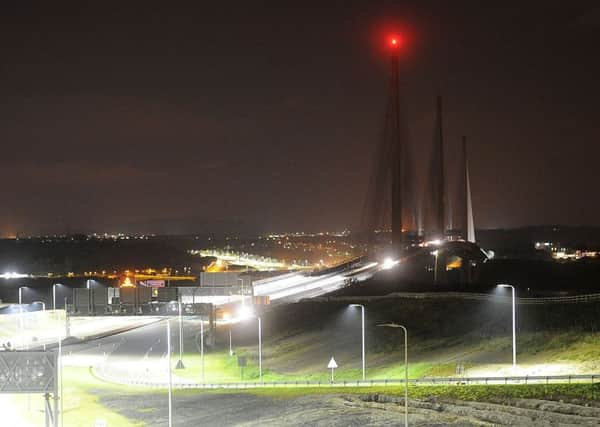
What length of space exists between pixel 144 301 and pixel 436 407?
41.0 m

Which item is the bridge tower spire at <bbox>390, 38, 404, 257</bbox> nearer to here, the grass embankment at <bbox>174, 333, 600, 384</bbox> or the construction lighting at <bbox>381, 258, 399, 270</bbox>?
the construction lighting at <bbox>381, 258, 399, 270</bbox>

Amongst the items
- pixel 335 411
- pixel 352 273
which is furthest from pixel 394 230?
pixel 335 411

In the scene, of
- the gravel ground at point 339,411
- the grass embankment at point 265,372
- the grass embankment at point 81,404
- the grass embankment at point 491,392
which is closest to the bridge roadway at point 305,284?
the grass embankment at point 265,372

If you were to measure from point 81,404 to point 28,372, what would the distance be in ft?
38.1

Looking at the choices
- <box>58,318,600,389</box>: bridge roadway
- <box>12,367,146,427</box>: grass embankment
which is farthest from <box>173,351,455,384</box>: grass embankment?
<box>12,367,146,427</box>: grass embankment

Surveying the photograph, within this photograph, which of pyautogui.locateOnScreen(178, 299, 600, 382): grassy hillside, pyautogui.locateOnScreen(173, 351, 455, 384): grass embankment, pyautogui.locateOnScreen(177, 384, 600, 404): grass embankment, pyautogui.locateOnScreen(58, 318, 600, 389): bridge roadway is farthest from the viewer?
pyautogui.locateOnScreen(178, 299, 600, 382): grassy hillside

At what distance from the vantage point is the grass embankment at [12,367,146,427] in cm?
3331

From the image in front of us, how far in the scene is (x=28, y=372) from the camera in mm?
25812

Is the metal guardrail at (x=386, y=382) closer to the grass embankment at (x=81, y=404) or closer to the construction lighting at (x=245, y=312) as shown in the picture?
the grass embankment at (x=81, y=404)

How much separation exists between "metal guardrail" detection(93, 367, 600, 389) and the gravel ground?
3160mm

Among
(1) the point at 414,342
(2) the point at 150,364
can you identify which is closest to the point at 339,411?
(1) the point at 414,342

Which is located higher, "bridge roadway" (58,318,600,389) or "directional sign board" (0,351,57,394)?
"directional sign board" (0,351,57,394)

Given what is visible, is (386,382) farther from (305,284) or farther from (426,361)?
(305,284)

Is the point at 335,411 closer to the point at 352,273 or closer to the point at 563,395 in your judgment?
the point at 563,395
